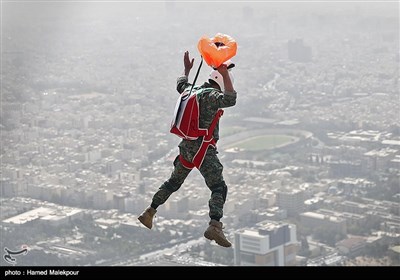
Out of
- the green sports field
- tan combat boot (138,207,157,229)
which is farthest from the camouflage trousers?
the green sports field

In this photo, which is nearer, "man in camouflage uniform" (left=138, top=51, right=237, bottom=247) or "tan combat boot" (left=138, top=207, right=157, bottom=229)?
"man in camouflage uniform" (left=138, top=51, right=237, bottom=247)

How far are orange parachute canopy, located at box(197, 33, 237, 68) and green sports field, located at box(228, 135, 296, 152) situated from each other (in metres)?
22.3

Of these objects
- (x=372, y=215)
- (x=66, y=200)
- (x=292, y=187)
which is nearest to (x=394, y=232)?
(x=372, y=215)

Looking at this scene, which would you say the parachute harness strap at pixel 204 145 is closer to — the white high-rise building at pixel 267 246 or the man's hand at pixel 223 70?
the man's hand at pixel 223 70

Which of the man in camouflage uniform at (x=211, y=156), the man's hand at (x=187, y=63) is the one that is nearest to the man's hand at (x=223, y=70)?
the man in camouflage uniform at (x=211, y=156)

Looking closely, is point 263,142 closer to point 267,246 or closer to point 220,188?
point 267,246

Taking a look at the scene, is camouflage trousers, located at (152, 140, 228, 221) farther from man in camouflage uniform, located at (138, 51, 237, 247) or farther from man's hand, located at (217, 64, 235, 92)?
man's hand, located at (217, 64, 235, 92)

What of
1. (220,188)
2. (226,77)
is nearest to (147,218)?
(220,188)

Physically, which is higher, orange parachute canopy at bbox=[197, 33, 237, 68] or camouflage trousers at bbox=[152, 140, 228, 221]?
orange parachute canopy at bbox=[197, 33, 237, 68]

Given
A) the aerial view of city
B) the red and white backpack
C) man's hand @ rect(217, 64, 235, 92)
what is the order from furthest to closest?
the aerial view of city
the red and white backpack
man's hand @ rect(217, 64, 235, 92)

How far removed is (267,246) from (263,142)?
37.8ft

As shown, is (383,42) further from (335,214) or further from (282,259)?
(282,259)

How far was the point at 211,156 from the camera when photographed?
4.14 m

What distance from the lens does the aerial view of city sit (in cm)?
1878
